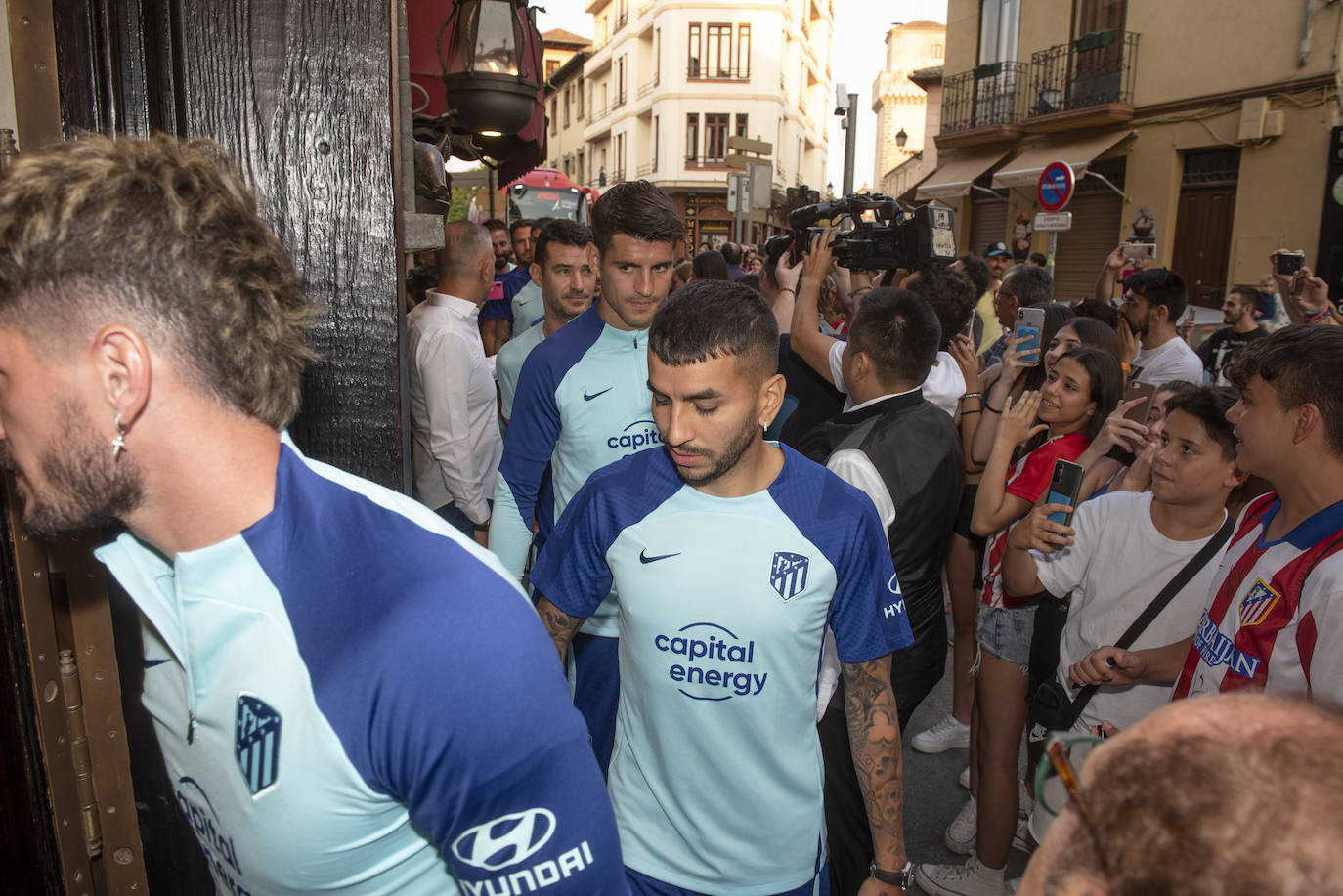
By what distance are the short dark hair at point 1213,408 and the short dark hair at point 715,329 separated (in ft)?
4.74

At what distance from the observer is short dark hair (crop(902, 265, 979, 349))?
4.19m

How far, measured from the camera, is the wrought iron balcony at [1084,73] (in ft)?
51.5

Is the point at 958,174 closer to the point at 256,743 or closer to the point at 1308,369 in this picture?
the point at 1308,369

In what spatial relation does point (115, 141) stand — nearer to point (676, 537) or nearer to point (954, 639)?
point (676, 537)

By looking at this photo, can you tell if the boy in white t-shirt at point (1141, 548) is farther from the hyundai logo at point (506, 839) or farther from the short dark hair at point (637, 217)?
the hyundai logo at point (506, 839)

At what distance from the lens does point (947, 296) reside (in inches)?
165


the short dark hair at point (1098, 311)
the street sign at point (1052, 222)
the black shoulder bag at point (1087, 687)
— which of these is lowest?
the black shoulder bag at point (1087, 687)

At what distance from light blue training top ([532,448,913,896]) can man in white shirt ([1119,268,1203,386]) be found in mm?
3804

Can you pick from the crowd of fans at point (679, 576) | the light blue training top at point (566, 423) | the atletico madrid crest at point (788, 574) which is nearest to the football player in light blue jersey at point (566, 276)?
the crowd of fans at point (679, 576)

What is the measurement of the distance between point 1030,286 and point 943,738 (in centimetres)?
304

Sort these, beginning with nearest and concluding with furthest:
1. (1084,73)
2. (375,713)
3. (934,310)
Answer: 1. (375,713)
2. (934,310)
3. (1084,73)

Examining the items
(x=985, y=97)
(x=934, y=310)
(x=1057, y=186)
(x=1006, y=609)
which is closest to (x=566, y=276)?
(x=934, y=310)

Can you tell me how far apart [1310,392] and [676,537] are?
60.1 inches

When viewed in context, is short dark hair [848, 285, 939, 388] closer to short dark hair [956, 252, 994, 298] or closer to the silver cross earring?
the silver cross earring
